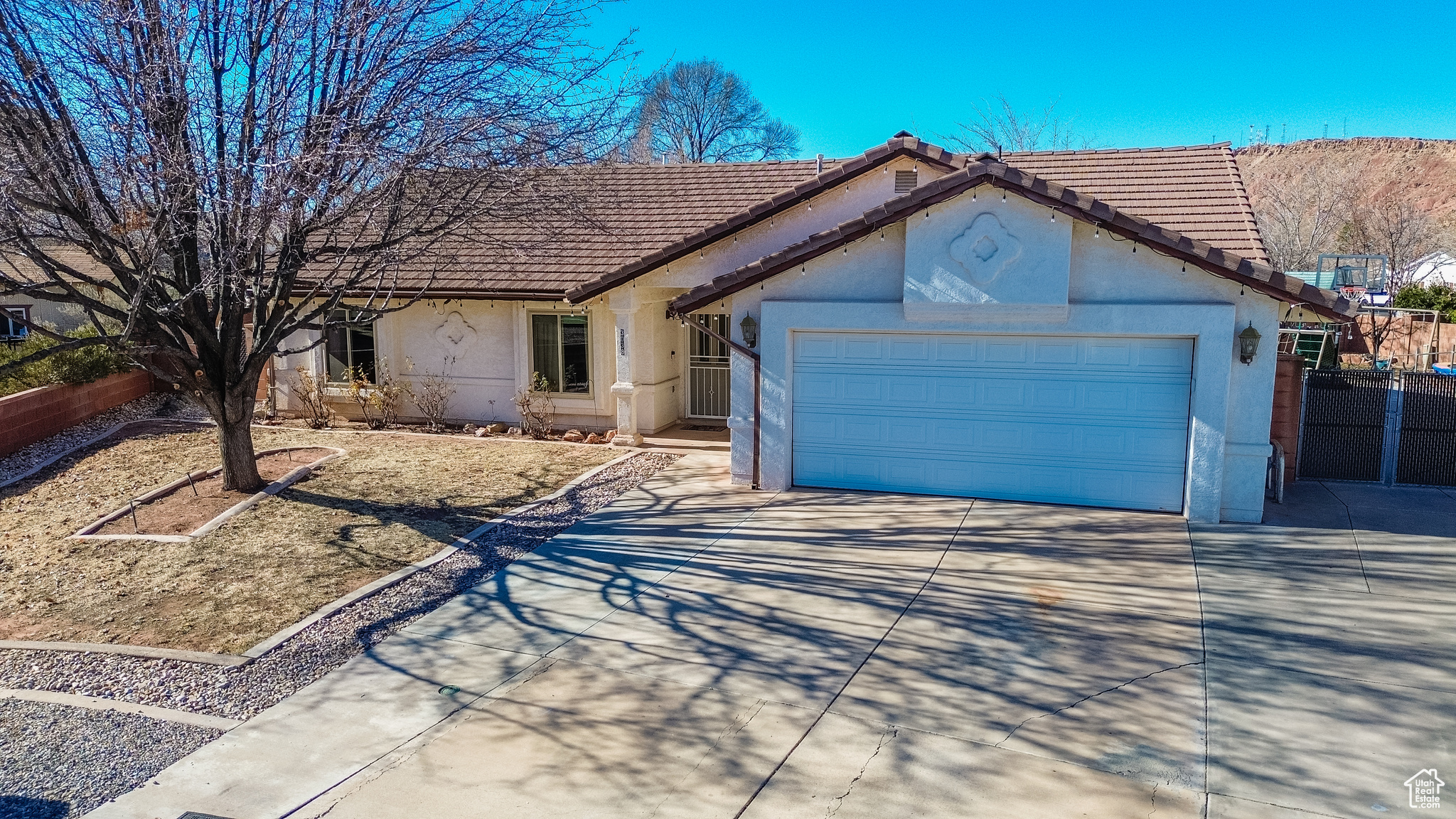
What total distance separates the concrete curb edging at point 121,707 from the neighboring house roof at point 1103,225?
795 cm

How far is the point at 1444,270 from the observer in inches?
1561

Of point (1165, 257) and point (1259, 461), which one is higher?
point (1165, 257)

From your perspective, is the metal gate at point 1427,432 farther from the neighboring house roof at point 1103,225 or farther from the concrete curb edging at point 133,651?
the concrete curb edging at point 133,651

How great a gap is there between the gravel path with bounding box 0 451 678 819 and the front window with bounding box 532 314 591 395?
7.36 m

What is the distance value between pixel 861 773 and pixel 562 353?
11974 mm

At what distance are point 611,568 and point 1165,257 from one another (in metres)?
6.74

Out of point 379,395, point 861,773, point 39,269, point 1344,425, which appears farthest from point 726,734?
point 39,269

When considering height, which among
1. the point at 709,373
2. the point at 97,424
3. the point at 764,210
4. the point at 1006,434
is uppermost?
the point at 764,210

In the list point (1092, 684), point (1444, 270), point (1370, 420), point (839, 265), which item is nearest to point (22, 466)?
point (839, 265)

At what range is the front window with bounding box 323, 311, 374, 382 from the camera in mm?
17281

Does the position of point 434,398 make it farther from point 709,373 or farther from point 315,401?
point 709,373

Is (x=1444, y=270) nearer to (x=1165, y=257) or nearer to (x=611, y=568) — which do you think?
(x=1165, y=257)

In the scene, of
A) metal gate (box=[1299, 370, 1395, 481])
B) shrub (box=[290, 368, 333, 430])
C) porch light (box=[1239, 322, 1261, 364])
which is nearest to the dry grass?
shrub (box=[290, 368, 333, 430])

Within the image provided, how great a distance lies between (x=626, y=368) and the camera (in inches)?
600
